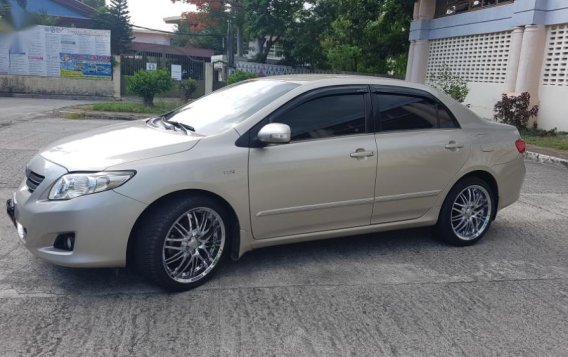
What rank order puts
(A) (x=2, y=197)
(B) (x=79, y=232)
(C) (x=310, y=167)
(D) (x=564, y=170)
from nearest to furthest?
(B) (x=79, y=232)
(C) (x=310, y=167)
(A) (x=2, y=197)
(D) (x=564, y=170)

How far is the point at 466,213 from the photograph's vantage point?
16.9ft

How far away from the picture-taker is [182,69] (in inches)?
1023

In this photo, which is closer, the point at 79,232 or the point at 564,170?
the point at 79,232

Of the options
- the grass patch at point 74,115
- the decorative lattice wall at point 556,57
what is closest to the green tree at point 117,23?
the grass patch at point 74,115

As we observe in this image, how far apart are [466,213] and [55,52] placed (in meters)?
21.1

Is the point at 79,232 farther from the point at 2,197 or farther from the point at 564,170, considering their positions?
the point at 564,170

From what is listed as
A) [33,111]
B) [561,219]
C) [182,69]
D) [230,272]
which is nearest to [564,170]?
[561,219]

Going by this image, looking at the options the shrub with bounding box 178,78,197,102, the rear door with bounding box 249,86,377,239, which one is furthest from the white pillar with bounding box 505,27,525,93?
the rear door with bounding box 249,86,377,239

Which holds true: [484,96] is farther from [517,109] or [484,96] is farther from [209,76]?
[209,76]

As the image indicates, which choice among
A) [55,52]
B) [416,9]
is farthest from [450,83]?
[55,52]

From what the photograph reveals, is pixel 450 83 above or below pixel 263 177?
above

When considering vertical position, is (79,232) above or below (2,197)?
above

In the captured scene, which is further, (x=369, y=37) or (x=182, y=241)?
(x=369, y=37)

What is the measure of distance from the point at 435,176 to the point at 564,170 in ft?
21.6
